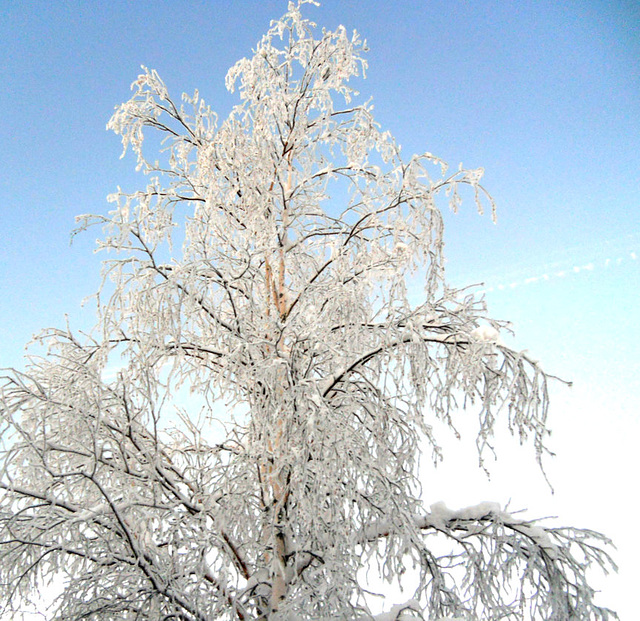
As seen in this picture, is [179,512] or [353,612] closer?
[179,512]

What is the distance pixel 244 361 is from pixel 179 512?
39.7 inches

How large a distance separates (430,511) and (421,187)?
259 centimetres

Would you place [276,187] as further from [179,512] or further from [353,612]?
[353,612]

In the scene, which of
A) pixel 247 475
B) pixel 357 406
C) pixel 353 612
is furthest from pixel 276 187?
pixel 353 612

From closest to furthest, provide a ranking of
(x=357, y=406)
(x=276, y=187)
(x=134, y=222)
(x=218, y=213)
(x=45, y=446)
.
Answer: (x=45, y=446), (x=134, y=222), (x=357, y=406), (x=218, y=213), (x=276, y=187)

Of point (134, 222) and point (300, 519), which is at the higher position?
point (134, 222)

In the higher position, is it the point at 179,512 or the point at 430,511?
the point at 179,512

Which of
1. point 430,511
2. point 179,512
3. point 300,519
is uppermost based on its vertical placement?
point 179,512

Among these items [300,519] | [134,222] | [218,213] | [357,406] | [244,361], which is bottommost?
[300,519]

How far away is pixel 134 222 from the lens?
3.52m

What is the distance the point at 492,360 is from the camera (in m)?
4.00

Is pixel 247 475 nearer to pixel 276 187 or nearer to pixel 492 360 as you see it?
pixel 492 360

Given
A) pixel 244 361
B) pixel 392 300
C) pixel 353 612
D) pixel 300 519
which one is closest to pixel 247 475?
pixel 300 519

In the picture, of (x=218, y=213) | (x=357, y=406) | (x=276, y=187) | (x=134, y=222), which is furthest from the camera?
(x=276, y=187)
